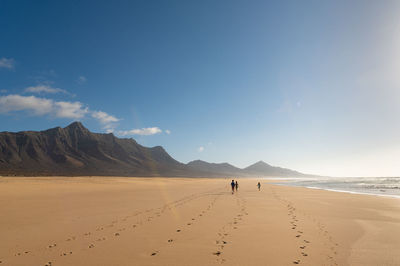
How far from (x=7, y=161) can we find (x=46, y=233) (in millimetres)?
174306

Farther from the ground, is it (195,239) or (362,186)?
(362,186)

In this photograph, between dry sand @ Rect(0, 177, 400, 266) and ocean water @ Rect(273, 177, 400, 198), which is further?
ocean water @ Rect(273, 177, 400, 198)

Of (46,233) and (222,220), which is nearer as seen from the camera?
(46,233)

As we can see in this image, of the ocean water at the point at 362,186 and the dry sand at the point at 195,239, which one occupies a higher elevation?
the ocean water at the point at 362,186

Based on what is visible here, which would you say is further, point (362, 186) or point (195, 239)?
point (362, 186)

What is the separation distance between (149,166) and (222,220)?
19206 centimetres

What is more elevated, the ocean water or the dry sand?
the ocean water

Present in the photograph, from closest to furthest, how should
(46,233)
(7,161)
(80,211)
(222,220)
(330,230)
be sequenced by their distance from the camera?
(46,233), (330,230), (222,220), (80,211), (7,161)

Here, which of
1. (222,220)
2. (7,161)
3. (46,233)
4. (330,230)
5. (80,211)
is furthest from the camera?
(7,161)

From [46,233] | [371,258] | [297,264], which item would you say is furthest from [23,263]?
[371,258]

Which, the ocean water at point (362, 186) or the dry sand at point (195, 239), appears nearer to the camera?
the dry sand at point (195, 239)

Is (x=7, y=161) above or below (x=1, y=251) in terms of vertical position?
above

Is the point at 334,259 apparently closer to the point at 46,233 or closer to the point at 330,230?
the point at 330,230

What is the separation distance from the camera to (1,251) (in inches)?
296
